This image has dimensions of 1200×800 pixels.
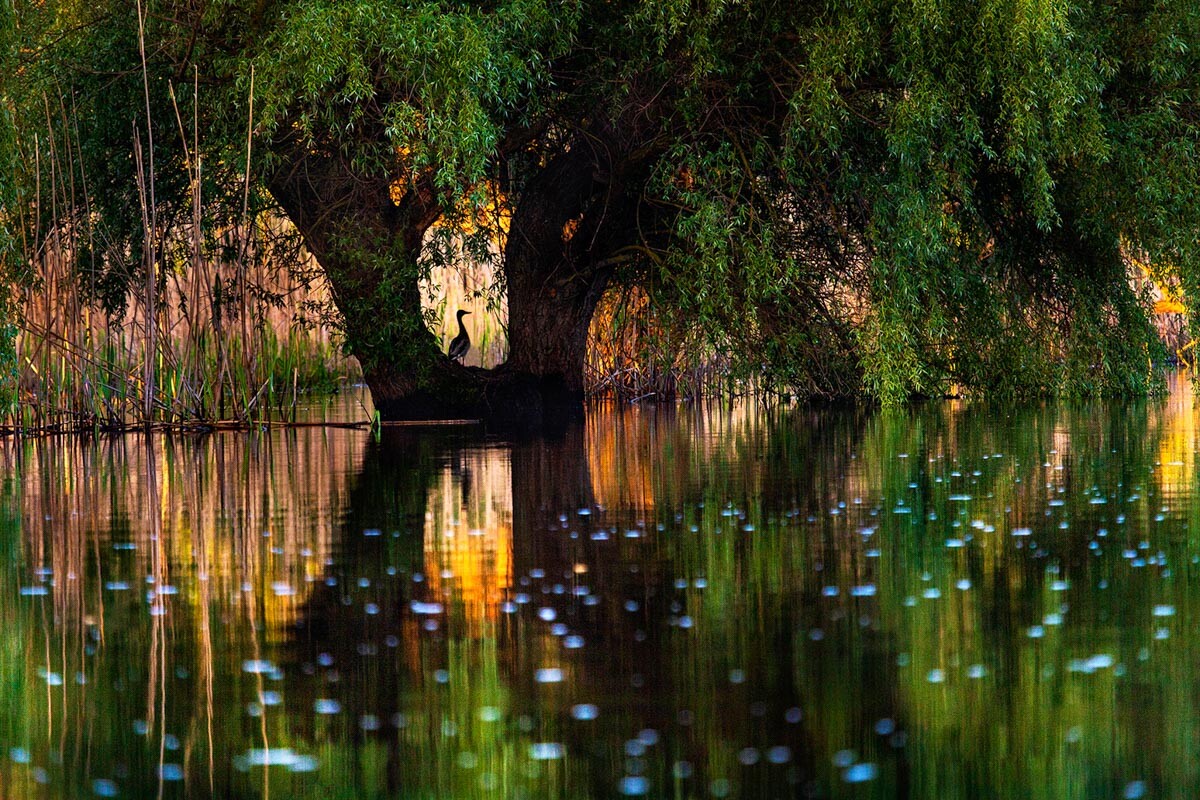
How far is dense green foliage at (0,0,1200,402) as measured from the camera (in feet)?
42.7

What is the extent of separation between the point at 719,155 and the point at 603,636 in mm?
10187

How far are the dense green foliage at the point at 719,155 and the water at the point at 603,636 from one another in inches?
171

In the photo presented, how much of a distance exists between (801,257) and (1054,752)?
12834mm

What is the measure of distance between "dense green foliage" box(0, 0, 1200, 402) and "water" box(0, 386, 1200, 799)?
435 cm

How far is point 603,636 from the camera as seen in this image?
→ 4.65m

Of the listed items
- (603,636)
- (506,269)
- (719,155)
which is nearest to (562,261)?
(506,269)

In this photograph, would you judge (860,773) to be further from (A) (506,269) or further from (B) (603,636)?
(A) (506,269)

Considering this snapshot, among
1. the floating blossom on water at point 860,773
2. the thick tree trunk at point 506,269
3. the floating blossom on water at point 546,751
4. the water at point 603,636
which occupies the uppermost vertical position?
the thick tree trunk at point 506,269

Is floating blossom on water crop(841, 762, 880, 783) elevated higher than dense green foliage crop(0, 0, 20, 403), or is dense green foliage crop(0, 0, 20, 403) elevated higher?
dense green foliage crop(0, 0, 20, 403)

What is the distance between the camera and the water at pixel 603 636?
3332mm

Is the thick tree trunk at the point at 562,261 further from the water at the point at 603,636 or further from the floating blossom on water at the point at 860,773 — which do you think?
the floating blossom on water at the point at 860,773

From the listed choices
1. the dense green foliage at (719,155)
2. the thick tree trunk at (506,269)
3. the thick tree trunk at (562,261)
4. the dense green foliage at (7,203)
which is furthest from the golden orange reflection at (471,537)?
the thick tree trunk at (562,261)

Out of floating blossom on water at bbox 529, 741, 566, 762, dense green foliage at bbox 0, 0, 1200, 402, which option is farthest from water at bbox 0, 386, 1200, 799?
dense green foliage at bbox 0, 0, 1200, 402

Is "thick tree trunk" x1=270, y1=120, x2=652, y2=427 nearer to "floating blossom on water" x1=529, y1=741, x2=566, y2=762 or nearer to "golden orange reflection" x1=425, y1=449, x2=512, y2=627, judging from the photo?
"golden orange reflection" x1=425, y1=449, x2=512, y2=627
